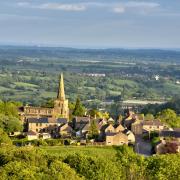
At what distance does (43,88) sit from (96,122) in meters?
118

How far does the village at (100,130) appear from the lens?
67688mm

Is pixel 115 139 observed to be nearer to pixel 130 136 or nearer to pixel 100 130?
pixel 130 136

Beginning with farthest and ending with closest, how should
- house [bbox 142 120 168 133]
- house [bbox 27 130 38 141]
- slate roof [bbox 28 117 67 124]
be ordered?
1. slate roof [bbox 28 117 67 124]
2. house [bbox 142 120 168 133]
3. house [bbox 27 130 38 141]

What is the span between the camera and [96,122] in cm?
7581

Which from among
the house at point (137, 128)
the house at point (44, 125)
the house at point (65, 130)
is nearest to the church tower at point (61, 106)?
the house at point (44, 125)

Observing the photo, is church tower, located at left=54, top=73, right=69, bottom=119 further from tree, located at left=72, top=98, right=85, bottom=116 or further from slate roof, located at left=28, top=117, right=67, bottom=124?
slate roof, located at left=28, top=117, right=67, bottom=124

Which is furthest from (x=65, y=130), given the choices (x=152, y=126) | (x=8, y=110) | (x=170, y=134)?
(x=170, y=134)

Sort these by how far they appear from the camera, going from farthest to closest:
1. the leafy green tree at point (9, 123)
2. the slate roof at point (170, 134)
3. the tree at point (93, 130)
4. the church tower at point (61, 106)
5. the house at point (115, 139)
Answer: the church tower at point (61, 106), the tree at point (93, 130), the leafy green tree at point (9, 123), the slate roof at point (170, 134), the house at point (115, 139)

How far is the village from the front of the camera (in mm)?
67688

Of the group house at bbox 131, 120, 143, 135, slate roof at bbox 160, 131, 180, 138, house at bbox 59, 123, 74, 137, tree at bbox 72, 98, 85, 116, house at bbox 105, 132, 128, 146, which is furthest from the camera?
tree at bbox 72, 98, 85, 116

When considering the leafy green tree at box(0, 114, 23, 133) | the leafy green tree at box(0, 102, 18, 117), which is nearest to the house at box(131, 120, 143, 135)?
the leafy green tree at box(0, 114, 23, 133)

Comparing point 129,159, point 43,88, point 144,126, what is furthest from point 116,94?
point 129,159

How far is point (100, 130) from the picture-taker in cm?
7250

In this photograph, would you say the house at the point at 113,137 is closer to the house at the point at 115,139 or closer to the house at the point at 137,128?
the house at the point at 115,139
